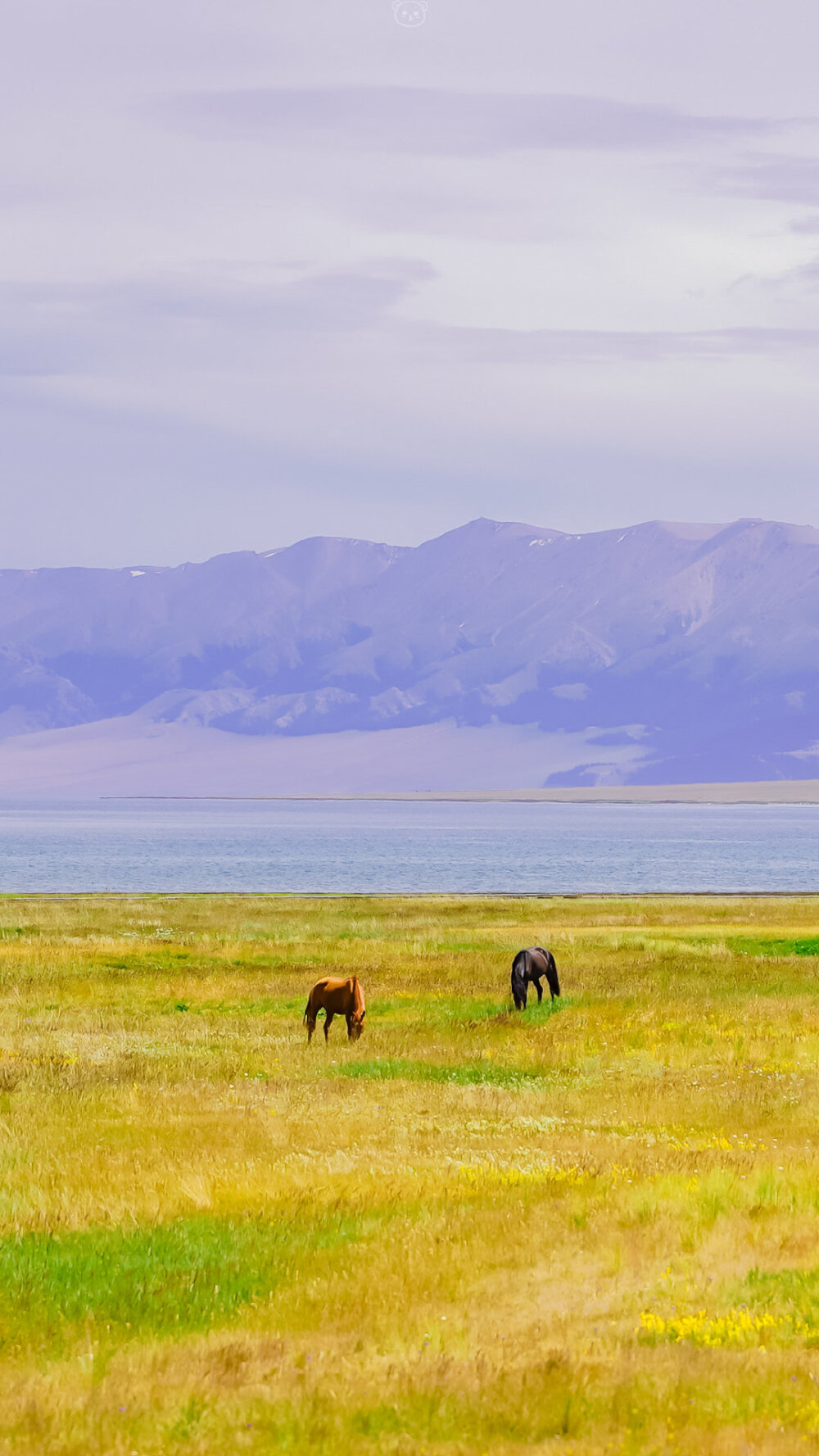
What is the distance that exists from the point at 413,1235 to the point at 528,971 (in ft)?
65.1

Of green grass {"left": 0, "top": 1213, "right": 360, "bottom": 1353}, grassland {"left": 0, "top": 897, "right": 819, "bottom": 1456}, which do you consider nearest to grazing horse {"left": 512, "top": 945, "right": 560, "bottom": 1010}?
grassland {"left": 0, "top": 897, "right": 819, "bottom": 1456}

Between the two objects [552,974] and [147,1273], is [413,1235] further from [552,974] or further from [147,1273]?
[552,974]

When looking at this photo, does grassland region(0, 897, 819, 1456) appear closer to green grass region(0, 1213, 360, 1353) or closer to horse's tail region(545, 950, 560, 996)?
green grass region(0, 1213, 360, 1353)

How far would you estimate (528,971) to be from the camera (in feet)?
106

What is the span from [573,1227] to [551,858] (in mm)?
170338

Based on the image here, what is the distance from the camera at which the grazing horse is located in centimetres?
3169

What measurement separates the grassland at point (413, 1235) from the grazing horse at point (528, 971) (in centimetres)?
144

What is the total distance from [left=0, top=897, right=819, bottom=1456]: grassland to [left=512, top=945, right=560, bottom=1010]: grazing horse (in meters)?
1.44

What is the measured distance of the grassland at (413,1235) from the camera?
28.1 feet

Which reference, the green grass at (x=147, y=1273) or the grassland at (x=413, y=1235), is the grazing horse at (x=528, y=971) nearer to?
the grassland at (x=413, y=1235)

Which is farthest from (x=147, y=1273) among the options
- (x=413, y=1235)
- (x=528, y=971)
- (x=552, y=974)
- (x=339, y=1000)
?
(x=552, y=974)

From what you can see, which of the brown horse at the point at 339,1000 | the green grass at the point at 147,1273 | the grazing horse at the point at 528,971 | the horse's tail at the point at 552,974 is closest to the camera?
the green grass at the point at 147,1273

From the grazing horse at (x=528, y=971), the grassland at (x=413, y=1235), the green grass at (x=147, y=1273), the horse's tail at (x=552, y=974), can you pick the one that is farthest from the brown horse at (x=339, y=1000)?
the green grass at (x=147, y=1273)

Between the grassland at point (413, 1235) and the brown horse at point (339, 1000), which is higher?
the brown horse at point (339, 1000)
